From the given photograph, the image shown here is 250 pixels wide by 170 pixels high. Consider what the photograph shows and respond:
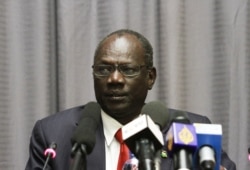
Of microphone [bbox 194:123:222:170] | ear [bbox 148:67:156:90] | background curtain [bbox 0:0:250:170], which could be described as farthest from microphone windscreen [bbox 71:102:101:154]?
background curtain [bbox 0:0:250:170]

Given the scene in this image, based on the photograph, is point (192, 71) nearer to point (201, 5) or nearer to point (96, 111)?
point (201, 5)

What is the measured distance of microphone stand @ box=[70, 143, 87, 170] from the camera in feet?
3.26

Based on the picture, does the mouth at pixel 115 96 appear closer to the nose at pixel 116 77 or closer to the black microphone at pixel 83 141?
the nose at pixel 116 77

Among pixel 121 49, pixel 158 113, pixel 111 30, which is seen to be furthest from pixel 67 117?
pixel 158 113

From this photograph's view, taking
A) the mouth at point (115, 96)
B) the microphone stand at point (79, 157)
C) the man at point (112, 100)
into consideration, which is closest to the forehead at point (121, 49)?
the man at point (112, 100)

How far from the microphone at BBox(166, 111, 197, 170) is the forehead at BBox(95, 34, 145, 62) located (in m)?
0.79

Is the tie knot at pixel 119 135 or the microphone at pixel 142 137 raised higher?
the microphone at pixel 142 137

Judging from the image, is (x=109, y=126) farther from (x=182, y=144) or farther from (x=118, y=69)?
(x=182, y=144)

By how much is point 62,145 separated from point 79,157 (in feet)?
2.46

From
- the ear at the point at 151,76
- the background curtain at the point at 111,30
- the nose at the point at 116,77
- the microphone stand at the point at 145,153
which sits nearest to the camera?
the microphone stand at the point at 145,153

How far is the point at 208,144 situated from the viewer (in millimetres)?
960

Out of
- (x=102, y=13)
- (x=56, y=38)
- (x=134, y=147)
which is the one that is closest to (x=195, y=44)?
(x=102, y=13)

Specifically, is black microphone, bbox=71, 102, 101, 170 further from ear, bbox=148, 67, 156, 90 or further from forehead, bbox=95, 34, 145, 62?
ear, bbox=148, 67, 156, 90

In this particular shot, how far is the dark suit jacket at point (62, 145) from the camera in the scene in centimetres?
171
